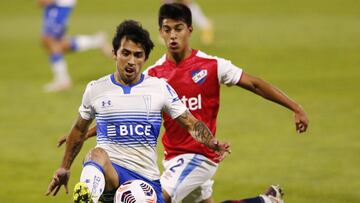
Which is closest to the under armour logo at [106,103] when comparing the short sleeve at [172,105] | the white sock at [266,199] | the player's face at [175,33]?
the short sleeve at [172,105]

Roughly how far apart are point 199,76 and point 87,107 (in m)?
1.31

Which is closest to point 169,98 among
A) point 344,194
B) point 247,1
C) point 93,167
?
point 93,167

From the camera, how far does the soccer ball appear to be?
7.12 m

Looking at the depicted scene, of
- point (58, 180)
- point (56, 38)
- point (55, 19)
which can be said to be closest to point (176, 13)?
point (58, 180)

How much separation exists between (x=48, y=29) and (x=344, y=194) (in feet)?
30.1

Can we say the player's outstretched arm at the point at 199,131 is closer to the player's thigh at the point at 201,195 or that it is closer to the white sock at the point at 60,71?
the player's thigh at the point at 201,195

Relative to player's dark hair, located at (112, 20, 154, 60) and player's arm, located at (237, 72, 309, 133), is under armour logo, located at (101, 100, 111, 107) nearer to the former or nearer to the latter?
player's dark hair, located at (112, 20, 154, 60)

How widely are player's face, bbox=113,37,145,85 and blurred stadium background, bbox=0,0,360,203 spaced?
3.26 metres

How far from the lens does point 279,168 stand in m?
11.6

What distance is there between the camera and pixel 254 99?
15.9 metres

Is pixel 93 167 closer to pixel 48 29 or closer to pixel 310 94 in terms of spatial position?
pixel 310 94

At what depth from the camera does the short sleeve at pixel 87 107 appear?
24.6 feet

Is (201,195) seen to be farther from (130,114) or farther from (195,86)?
(130,114)

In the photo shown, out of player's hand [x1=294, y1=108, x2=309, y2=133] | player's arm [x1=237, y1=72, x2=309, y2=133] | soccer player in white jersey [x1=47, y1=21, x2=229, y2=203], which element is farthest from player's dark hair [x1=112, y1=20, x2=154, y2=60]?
player's hand [x1=294, y1=108, x2=309, y2=133]
